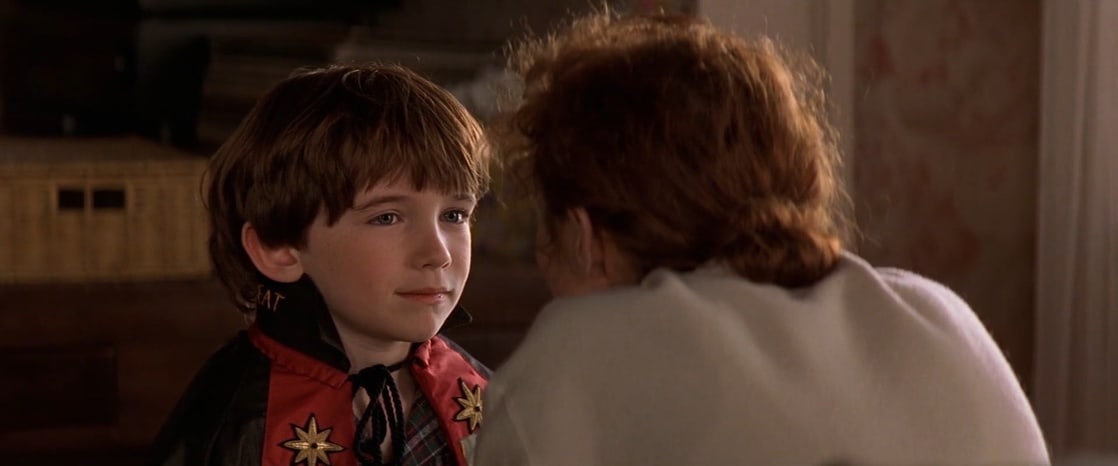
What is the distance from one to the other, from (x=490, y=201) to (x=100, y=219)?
0.64 m

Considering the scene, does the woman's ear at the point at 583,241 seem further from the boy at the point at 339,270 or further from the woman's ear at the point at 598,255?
the boy at the point at 339,270

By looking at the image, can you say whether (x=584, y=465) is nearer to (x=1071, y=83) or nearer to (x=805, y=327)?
(x=805, y=327)

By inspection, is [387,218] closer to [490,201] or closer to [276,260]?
[276,260]

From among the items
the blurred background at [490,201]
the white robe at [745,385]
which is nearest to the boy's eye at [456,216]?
the white robe at [745,385]

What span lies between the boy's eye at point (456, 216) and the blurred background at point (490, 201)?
1.23 meters

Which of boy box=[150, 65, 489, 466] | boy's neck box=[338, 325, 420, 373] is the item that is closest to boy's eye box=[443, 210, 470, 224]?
boy box=[150, 65, 489, 466]

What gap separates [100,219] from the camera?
2.63 meters

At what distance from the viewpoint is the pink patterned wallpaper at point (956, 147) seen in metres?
2.74

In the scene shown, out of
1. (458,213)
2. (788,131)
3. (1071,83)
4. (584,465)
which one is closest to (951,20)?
(1071,83)

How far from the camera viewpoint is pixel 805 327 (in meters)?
0.97

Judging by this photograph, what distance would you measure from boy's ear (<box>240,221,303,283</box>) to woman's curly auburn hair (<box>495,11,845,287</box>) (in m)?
0.39

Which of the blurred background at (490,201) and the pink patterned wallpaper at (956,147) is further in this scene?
the pink patterned wallpaper at (956,147)

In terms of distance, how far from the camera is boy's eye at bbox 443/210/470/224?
1.41 m

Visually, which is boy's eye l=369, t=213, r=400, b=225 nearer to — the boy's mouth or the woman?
the boy's mouth
